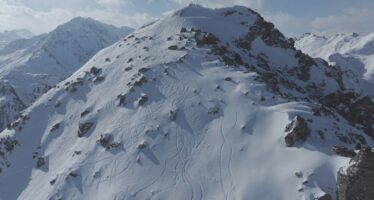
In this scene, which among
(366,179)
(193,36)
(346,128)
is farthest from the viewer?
(193,36)

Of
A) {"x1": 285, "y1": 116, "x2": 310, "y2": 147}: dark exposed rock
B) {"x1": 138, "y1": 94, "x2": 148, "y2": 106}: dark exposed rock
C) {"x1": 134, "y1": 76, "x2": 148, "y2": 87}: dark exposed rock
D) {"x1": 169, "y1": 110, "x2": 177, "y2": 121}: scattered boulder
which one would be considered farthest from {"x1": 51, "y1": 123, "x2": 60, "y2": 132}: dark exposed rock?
{"x1": 285, "y1": 116, "x2": 310, "y2": 147}: dark exposed rock

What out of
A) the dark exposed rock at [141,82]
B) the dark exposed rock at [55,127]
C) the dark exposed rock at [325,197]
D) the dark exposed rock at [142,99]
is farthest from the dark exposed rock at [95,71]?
the dark exposed rock at [325,197]

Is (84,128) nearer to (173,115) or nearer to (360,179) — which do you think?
(173,115)

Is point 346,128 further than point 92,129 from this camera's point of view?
No

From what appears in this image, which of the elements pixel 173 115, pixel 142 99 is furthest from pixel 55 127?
pixel 173 115

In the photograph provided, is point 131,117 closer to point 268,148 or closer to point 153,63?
point 153,63

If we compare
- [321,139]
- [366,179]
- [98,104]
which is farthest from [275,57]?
[366,179]
